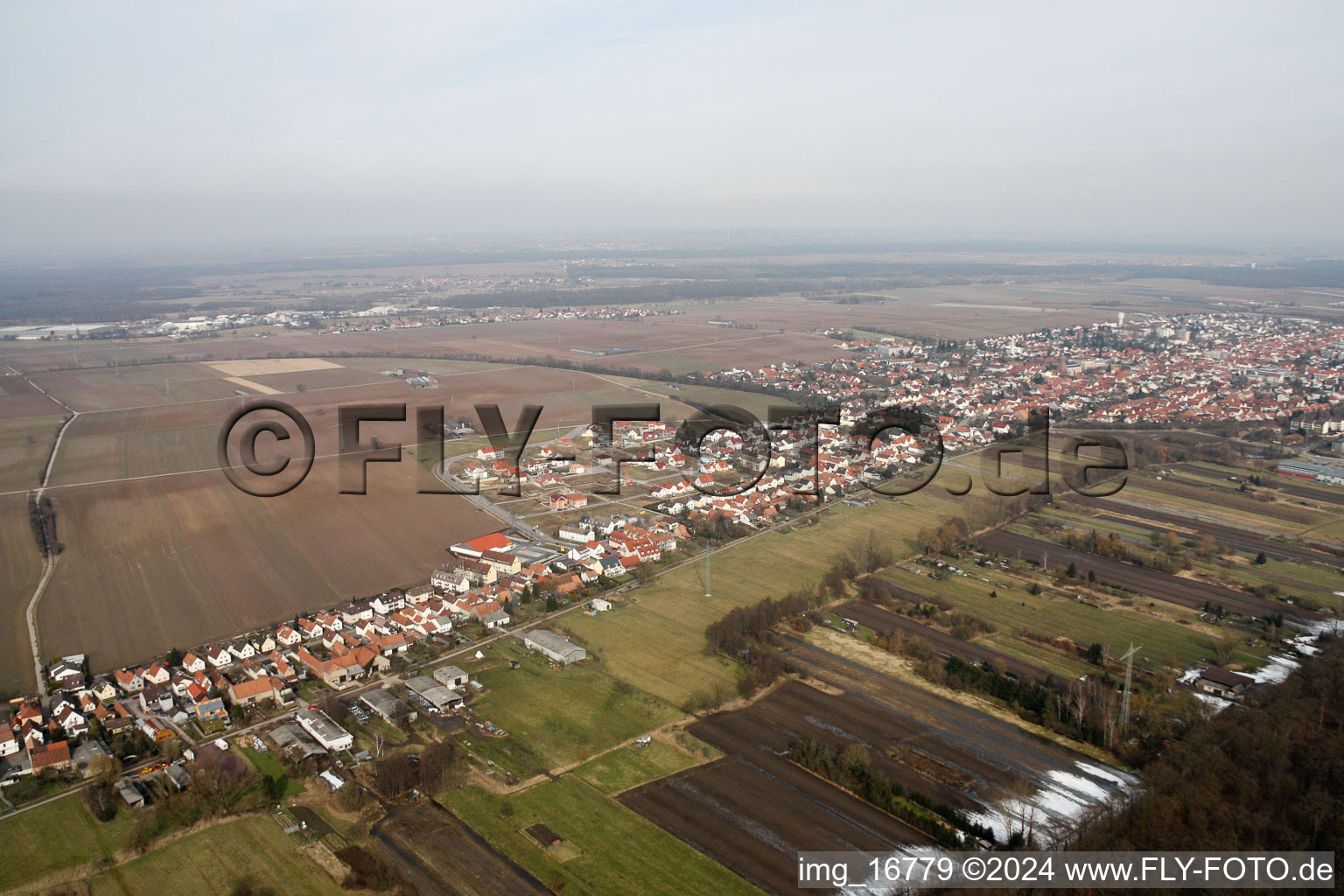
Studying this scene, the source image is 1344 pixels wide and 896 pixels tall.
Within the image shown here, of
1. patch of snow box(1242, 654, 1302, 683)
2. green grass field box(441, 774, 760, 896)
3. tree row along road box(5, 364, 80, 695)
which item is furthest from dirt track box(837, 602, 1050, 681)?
tree row along road box(5, 364, 80, 695)

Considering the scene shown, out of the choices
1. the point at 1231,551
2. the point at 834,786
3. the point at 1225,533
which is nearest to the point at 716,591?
the point at 834,786

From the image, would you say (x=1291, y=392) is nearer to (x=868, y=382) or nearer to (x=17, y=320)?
(x=868, y=382)

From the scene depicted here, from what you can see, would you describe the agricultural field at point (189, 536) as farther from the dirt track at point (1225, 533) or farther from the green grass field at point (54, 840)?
the dirt track at point (1225, 533)

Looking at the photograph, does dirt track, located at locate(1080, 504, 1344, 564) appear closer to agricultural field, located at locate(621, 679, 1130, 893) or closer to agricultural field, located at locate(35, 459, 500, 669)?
agricultural field, located at locate(621, 679, 1130, 893)

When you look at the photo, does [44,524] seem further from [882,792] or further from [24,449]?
[882,792]

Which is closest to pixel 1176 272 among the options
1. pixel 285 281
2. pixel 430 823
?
pixel 285 281

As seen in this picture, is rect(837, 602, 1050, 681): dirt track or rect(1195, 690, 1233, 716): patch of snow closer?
rect(1195, 690, 1233, 716): patch of snow

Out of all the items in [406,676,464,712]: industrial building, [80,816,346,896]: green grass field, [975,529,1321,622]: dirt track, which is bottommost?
[80,816,346,896]: green grass field
